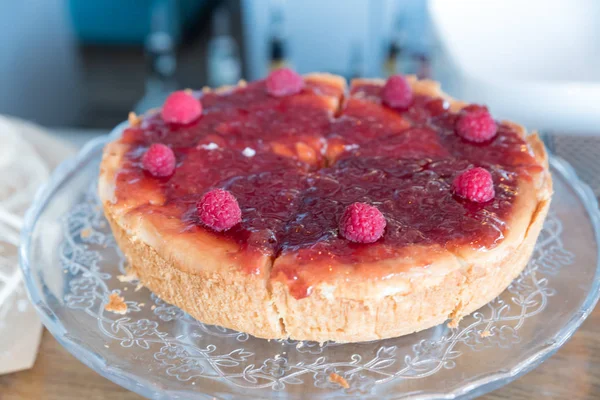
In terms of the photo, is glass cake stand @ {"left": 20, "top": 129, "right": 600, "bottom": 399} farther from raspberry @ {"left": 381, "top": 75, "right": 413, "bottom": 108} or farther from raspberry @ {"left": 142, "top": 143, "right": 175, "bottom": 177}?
raspberry @ {"left": 381, "top": 75, "right": 413, "bottom": 108}

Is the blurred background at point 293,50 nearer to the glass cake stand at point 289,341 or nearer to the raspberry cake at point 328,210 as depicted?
the raspberry cake at point 328,210

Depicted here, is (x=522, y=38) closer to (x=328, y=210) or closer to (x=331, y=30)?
(x=331, y=30)

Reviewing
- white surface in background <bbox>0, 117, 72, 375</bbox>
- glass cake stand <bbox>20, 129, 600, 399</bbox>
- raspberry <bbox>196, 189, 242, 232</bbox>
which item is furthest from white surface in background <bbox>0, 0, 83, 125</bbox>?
raspberry <bbox>196, 189, 242, 232</bbox>

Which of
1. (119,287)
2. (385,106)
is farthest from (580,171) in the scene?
(119,287)

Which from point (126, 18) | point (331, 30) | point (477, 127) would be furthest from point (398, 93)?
point (126, 18)

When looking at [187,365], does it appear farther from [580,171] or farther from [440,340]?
Result: [580,171]

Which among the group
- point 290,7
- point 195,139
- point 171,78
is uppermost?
point 195,139
